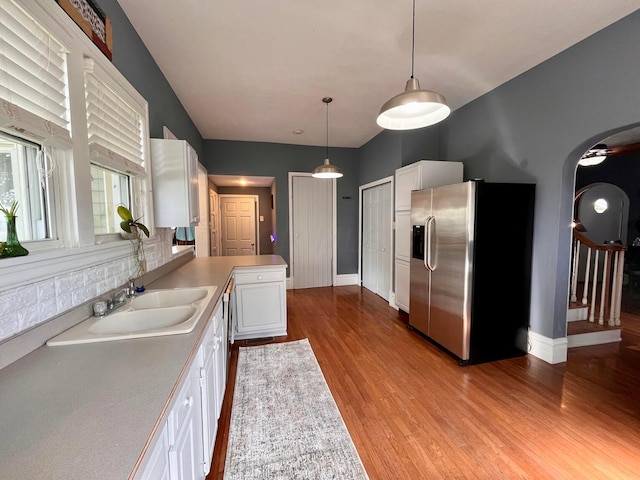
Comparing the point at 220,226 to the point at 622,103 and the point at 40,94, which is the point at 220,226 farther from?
the point at 622,103

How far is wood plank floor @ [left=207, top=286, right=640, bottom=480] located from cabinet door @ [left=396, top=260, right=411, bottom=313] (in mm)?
747

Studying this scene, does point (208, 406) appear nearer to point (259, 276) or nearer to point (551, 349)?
point (259, 276)

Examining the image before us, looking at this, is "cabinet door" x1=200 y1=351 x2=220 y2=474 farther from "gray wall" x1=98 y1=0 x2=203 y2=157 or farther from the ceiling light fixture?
the ceiling light fixture

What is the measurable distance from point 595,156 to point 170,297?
5.52 m

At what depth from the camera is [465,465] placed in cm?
154

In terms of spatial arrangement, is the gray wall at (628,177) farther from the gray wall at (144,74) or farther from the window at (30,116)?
the window at (30,116)

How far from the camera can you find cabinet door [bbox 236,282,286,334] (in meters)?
2.96

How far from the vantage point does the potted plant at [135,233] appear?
1710mm

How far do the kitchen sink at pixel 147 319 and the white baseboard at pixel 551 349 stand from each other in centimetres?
301

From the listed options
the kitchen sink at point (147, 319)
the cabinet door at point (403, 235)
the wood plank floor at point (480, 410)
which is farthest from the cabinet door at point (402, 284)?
the kitchen sink at point (147, 319)

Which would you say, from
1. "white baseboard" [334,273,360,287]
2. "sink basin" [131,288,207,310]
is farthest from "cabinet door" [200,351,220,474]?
"white baseboard" [334,273,360,287]

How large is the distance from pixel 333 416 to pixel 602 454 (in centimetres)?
157

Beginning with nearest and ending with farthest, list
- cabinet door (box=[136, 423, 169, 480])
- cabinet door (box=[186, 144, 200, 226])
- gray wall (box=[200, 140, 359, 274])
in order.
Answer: cabinet door (box=[136, 423, 169, 480]), cabinet door (box=[186, 144, 200, 226]), gray wall (box=[200, 140, 359, 274])

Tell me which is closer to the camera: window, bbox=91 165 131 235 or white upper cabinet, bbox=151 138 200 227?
window, bbox=91 165 131 235
